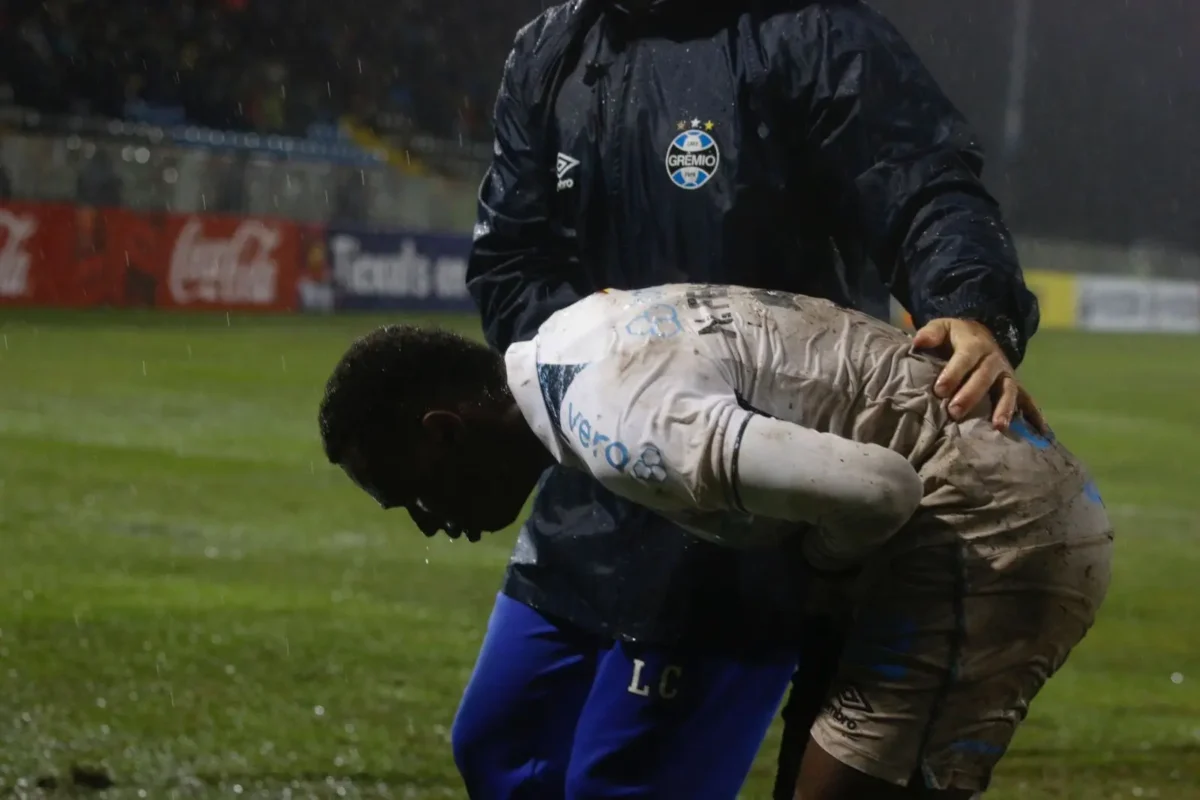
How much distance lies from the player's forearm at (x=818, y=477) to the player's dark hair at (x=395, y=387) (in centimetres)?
68

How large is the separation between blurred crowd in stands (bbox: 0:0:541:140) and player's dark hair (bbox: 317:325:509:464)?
1917cm

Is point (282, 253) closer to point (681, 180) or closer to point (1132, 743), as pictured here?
point (1132, 743)

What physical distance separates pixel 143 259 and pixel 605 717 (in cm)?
1793

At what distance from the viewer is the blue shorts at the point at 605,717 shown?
A: 2.78 m

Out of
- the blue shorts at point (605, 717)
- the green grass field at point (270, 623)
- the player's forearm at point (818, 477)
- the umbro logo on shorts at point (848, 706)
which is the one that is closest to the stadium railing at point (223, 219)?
the green grass field at point (270, 623)

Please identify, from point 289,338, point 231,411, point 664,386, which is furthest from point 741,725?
point 289,338

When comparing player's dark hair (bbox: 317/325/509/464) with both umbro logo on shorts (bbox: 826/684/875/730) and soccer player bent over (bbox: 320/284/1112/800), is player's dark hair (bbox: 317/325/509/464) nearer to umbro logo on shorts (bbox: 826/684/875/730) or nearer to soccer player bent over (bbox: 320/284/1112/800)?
soccer player bent over (bbox: 320/284/1112/800)

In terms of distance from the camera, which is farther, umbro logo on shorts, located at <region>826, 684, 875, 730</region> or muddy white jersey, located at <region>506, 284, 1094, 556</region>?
umbro logo on shorts, located at <region>826, 684, 875, 730</region>

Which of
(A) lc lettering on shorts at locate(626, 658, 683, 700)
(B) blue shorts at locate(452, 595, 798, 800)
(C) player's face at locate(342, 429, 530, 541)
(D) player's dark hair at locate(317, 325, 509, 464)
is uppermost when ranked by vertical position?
(D) player's dark hair at locate(317, 325, 509, 464)

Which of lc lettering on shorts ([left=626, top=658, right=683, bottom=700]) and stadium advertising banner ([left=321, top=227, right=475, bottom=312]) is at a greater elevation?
lc lettering on shorts ([left=626, top=658, right=683, bottom=700])

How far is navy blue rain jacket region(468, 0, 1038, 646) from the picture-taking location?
8.80 feet

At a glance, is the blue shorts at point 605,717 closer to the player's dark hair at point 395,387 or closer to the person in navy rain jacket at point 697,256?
the person in navy rain jacket at point 697,256

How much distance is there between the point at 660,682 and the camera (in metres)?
2.79

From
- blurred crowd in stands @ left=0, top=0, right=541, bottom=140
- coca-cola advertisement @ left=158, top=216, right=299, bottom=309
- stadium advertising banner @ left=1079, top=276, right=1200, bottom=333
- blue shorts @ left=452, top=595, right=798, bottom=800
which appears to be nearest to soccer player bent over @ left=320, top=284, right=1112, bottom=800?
blue shorts @ left=452, top=595, right=798, bottom=800
